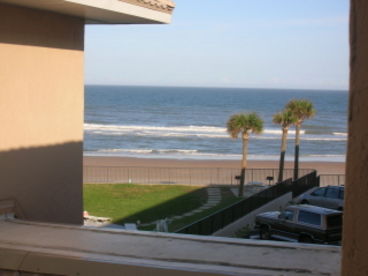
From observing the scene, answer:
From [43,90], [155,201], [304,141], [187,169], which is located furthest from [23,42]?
[304,141]

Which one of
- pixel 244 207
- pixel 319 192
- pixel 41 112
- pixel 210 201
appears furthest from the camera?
pixel 210 201

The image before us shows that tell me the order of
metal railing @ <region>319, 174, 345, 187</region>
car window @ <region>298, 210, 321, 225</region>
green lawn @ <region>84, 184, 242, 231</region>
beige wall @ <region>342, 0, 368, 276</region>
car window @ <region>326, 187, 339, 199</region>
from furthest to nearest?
metal railing @ <region>319, 174, 345, 187</region>, car window @ <region>326, 187, 339, 199</region>, green lawn @ <region>84, 184, 242, 231</region>, car window @ <region>298, 210, 321, 225</region>, beige wall @ <region>342, 0, 368, 276</region>

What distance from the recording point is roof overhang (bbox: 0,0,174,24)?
18.6 feet

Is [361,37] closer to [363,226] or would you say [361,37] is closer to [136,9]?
[363,226]

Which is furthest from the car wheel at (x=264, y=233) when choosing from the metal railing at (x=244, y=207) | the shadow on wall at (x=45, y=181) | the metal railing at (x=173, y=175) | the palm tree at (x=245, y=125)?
the metal railing at (x=173, y=175)

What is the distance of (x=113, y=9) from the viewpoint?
5938mm

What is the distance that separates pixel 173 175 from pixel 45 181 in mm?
26055

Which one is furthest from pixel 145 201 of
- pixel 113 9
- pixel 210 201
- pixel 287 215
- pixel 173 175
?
pixel 113 9

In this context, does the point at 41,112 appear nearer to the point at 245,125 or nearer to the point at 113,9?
the point at 113,9

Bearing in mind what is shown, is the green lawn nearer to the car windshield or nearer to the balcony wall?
the car windshield

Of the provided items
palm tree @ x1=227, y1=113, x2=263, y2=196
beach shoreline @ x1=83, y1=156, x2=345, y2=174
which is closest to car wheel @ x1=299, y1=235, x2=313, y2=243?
palm tree @ x1=227, y1=113, x2=263, y2=196

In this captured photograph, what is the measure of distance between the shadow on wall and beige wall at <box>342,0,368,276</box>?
4228 mm

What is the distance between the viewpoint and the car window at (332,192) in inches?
797

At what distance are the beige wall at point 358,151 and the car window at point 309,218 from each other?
12.8 m
